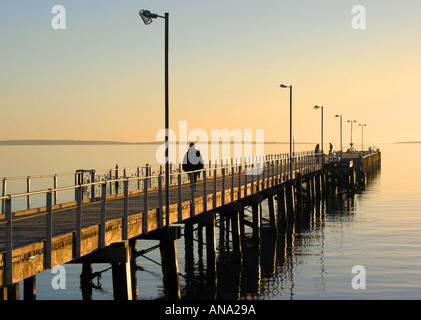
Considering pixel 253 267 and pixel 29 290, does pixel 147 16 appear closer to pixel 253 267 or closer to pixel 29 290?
pixel 29 290

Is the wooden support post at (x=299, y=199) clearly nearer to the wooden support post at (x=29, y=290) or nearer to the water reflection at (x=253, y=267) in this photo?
the water reflection at (x=253, y=267)

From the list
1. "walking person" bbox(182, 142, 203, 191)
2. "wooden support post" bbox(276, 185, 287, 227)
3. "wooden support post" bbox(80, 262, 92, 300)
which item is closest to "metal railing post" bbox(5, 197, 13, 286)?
"wooden support post" bbox(80, 262, 92, 300)

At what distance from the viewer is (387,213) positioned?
49.5 meters

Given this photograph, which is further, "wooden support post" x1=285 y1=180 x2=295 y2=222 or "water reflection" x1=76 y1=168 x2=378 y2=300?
"wooden support post" x1=285 y1=180 x2=295 y2=222

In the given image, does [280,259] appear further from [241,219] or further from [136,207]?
[136,207]

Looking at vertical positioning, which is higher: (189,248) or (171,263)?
(171,263)

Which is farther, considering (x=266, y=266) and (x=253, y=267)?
(x=266, y=266)

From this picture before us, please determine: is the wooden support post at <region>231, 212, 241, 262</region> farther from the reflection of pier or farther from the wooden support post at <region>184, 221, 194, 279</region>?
the wooden support post at <region>184, 221, 194, 279</region>

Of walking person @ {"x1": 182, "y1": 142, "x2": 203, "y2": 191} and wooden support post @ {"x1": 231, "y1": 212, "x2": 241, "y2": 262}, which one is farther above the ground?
walking person @ {"x1": 182, "y1": 142, "x2": 203, "y2": 191}

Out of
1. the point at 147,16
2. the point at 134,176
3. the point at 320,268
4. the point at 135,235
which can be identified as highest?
the point at 147,16

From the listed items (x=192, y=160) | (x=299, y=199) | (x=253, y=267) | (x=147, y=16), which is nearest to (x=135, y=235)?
(x=147, y=16)

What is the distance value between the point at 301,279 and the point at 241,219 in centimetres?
576

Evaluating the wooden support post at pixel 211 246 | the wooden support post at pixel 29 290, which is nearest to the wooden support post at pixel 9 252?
the wooden support post at pixel 29 290
